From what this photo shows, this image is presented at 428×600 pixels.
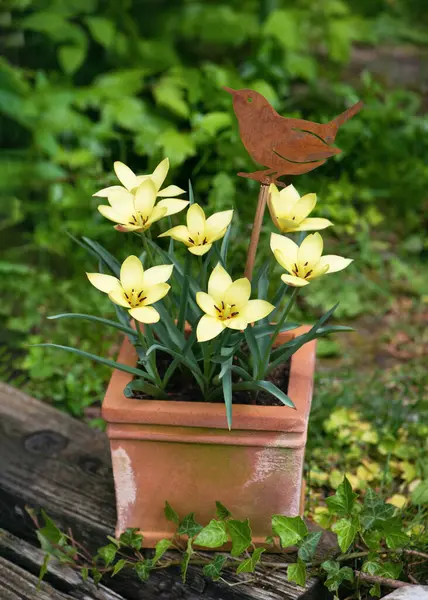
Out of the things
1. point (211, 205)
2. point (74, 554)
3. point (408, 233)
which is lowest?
point (408, 233)

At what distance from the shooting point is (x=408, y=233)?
3.41 meters

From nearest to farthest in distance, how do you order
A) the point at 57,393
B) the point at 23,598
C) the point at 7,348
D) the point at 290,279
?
1. the point at 290,279
2. the point at 23,598
3. the point at 57,393
4. the point at 7,348

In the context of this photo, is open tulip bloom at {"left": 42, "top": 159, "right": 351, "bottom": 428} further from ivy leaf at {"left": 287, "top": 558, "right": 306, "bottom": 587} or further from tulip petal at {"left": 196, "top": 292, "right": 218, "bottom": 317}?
ivy leaf at {"left": 287, "top": 558, "right": 306, "bottom": 587}

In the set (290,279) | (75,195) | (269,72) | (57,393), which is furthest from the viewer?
(269,72)

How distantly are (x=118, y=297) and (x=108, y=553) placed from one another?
56cm

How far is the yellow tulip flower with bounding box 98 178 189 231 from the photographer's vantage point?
4.95ft

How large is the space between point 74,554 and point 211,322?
0.62 meters

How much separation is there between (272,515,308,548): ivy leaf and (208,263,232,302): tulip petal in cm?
43

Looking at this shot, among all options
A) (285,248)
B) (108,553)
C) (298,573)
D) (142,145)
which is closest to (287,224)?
(285,248)

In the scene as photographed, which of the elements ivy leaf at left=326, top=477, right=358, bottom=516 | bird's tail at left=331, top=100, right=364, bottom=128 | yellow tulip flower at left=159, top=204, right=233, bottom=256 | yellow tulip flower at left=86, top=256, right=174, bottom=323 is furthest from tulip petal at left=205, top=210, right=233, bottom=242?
ivy leaf at left=326, top=477, right=358, bottom=516

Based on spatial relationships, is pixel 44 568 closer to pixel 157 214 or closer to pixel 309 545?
pixel 309 545

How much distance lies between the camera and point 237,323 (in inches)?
55.8

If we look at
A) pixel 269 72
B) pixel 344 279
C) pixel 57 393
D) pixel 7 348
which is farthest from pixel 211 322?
pixel 269 72

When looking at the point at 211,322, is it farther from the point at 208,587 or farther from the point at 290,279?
the point at 208,587
